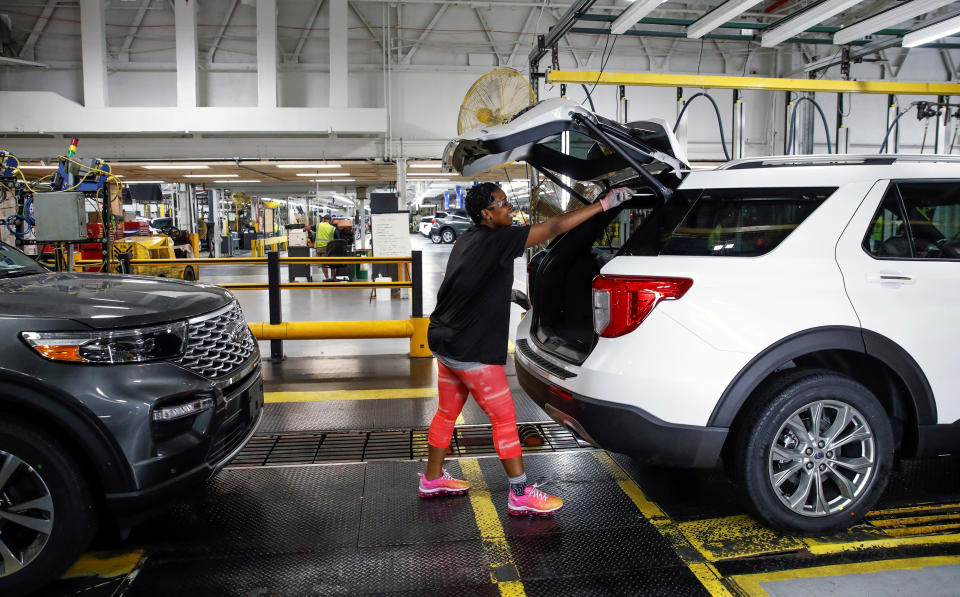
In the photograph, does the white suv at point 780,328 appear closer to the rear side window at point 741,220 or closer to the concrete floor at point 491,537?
the rear side window at point 741,220

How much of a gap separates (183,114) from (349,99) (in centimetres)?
365

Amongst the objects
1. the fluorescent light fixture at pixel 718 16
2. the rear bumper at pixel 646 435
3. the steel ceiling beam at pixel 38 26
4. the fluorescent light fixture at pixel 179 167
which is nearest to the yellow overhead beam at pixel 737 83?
the fluorescent light fixture at pixel 718 16

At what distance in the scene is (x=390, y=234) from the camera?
10.8m

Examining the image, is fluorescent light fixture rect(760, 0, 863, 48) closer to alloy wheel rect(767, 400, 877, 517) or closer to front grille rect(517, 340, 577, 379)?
alloy wheel rect(767, 400, 877, 517)

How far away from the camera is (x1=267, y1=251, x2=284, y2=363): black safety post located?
6082 mm

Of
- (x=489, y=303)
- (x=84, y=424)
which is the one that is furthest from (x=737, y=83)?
(x=84, y=424)

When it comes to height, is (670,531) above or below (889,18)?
below

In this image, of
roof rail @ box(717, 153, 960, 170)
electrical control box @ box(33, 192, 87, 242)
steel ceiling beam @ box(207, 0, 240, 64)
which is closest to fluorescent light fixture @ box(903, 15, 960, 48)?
roof rail @ box(717, 153, 960, 170)

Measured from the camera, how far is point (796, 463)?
274cm

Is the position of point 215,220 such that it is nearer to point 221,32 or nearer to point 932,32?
point 221,32

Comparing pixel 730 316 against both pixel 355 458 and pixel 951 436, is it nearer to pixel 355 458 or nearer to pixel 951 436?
pixel 951 436

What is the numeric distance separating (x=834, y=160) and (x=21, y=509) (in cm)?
386

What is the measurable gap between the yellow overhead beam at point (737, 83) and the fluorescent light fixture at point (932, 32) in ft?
2.74

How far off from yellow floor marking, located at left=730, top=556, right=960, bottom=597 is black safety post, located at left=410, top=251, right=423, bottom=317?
13.4 ft
